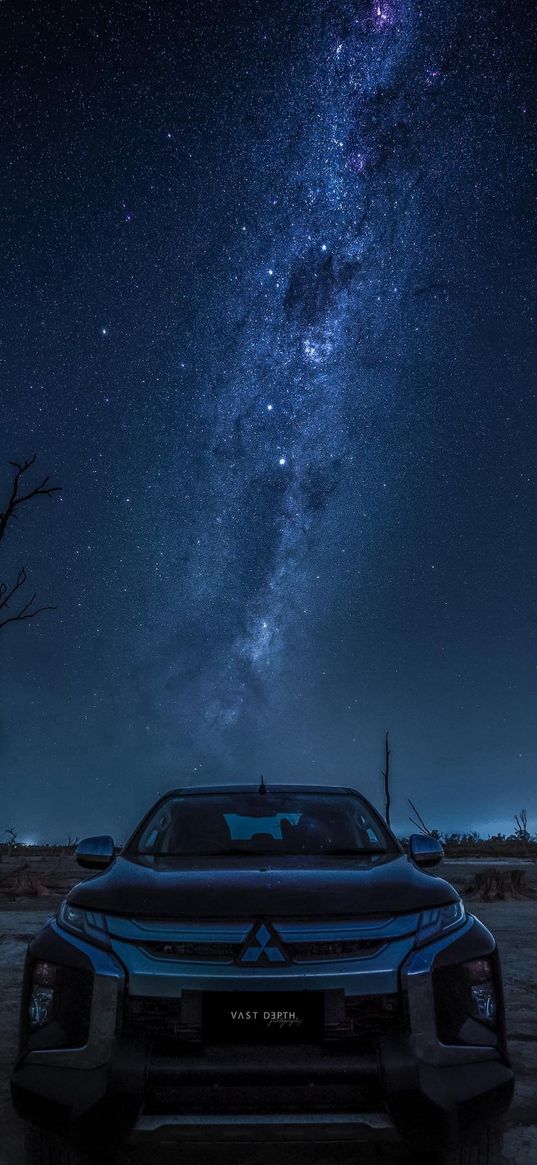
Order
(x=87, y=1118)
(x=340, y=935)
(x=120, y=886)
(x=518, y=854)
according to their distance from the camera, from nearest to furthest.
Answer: (x=87, y=1118)
(x=340, y=935)
(x=120, y=886)
(x=518, y=854)

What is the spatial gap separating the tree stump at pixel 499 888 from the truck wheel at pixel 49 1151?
37.9ft

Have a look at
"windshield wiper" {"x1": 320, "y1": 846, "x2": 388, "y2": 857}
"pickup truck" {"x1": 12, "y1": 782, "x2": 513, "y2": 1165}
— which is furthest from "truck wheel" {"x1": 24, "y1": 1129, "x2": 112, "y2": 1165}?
"windshield wiper" {"x1": 320, "y1": 846, "x2": 388, "y2": 857}

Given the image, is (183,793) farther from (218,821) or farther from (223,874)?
(223,874)

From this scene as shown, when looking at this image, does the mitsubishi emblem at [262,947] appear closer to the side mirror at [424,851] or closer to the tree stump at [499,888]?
the side mirror at [424,851]

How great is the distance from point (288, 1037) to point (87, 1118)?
63cm

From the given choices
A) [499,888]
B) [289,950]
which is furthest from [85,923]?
[499,888]

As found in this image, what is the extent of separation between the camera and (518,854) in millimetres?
28250

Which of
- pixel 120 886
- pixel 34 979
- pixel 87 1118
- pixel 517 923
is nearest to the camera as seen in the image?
pixel 87 1118

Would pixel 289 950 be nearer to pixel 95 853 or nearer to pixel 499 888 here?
pixel 95 853

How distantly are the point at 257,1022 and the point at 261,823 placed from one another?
1849 mm

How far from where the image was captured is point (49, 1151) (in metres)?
2.58

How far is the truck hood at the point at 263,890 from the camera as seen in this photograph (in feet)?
8.79

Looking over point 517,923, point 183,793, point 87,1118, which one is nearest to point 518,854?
point 517,923

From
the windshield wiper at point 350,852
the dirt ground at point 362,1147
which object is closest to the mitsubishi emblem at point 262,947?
the dirt ground at point 362,1147
